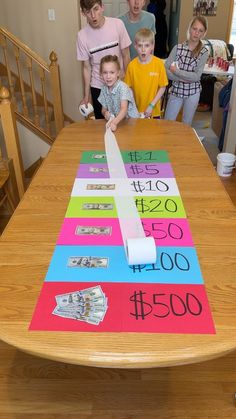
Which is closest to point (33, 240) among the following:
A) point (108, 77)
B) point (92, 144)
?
point (92, 144)

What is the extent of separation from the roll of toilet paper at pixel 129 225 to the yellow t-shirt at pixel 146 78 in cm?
91

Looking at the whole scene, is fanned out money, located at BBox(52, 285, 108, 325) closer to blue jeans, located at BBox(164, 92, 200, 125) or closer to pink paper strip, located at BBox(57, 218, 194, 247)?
pink paper strip, located at BBox(57, 218, 194, 247)

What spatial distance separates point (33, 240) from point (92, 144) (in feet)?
2.81

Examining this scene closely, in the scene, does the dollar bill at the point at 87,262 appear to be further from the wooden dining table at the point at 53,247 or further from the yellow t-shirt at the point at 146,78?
the yellow t-shirt at the point at 146,78

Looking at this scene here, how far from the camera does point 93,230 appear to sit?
114 centimetres

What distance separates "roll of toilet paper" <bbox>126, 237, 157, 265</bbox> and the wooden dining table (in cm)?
15

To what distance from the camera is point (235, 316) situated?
84 centimetres

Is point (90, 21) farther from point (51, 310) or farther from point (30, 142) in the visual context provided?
point (51, 310)

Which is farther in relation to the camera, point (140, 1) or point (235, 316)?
point (140, 1)

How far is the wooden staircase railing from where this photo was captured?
326cm

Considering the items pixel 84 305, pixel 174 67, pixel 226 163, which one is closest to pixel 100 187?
pixel 84 305

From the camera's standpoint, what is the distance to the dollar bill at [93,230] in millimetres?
1125

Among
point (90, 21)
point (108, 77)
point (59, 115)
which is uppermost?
point (90, 21)

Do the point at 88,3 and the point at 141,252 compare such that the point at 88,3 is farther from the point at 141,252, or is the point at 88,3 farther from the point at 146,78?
the point at 141,252
